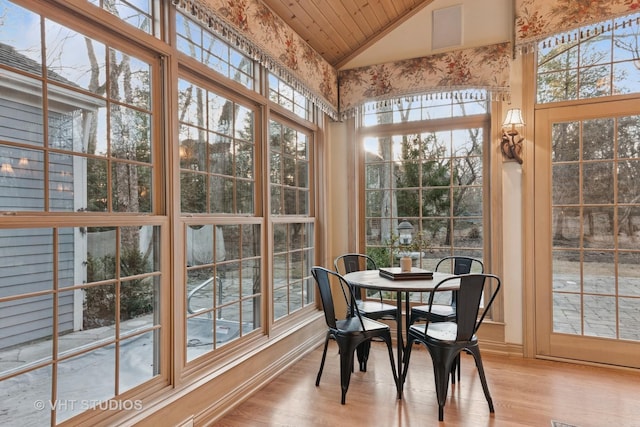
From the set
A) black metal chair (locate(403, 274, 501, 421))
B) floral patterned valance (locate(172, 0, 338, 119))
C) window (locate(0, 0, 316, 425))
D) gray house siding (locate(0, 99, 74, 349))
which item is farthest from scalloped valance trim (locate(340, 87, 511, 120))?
gray house siding (locate(0, 99, 74, 349))

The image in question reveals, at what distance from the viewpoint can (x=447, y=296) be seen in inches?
147

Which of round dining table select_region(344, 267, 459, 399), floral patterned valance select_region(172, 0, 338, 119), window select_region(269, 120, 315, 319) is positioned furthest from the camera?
window select_region(269, 120, 315, 319)

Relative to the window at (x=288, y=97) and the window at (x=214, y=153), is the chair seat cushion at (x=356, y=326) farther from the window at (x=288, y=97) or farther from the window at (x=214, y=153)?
the window at (x=288, y=97)

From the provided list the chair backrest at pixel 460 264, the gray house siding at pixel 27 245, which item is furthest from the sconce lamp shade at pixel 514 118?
the gray house siding at pixel 27 245

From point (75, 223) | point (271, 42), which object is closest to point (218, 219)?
point (75, 223)

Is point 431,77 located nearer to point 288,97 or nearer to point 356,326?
point 288,97

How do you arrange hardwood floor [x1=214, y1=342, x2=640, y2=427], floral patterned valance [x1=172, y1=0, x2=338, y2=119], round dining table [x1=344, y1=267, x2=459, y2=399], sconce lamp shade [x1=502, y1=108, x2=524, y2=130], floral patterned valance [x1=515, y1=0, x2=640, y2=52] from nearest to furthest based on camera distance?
floral patterned valance [x1=172, y1=0, x2=338, y2=119]
hardwood floor [x1=214, y1=342, x2=640, y2=427]
round dining table [x1=344, y1=267, x2=459, y2=399]
floral patterned valance [x1=515, y1=0, x2=640, y2=52]
sconce lamp shade [x1=502, y1=108, x2=524, y2=130]

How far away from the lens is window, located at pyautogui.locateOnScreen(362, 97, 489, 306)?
12.1 feet

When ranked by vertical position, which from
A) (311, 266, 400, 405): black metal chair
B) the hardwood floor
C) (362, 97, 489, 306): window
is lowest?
the hardwood floor

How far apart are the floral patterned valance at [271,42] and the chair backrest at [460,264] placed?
1.97 m

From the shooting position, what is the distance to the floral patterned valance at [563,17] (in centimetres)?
289

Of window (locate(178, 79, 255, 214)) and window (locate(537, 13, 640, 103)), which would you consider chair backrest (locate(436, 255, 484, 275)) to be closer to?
window (locate(537, 13, 640, 103))

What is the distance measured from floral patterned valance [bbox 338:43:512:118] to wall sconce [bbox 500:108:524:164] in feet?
0.68

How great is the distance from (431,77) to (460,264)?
1865mm
